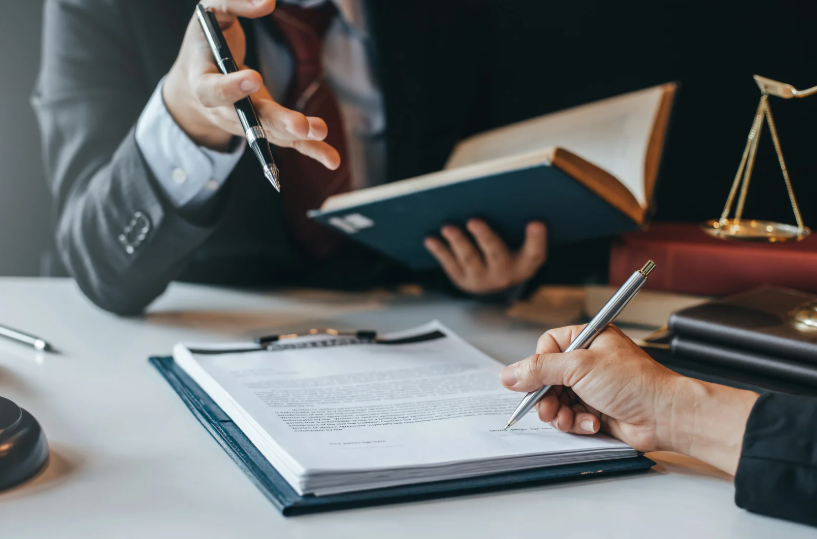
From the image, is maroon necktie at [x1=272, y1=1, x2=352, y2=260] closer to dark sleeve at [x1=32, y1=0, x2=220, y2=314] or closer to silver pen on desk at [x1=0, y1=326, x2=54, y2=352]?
dark sleeve at [x1=32, y1=0, x2=220, y2=314]

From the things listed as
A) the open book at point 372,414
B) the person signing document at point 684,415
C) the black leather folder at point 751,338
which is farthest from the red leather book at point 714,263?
the person signing document at point 684,415

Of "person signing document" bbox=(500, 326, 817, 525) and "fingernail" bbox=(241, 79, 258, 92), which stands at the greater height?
"fingernail" bbox=(241, 79, 258, 92)

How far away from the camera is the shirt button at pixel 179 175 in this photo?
3.30 ft

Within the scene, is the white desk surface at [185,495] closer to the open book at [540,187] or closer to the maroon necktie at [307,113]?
the open book at [540,187]

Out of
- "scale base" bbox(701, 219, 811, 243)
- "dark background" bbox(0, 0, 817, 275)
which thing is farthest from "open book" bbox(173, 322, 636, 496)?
"dark background" bbox(0, 0, 817, 275)

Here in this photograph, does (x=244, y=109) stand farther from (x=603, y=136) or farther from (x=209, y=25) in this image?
(x=603, y=136)

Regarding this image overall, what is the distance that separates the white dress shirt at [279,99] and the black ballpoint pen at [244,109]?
20 cm

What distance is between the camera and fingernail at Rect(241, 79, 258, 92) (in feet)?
2.33

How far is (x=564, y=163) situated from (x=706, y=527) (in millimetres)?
430

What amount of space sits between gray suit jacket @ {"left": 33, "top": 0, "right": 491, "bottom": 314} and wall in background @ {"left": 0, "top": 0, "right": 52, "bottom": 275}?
315 mm

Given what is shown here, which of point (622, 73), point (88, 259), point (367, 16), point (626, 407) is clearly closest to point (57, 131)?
point (88, 259)

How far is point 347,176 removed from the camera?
55.1 inches

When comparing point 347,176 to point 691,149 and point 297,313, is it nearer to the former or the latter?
point 297,313

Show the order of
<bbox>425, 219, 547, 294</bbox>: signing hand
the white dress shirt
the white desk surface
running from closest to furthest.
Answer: the white desk surface
the white dress shirt
<bbox>425, 219, 547, 294</bbox>: signing hand
